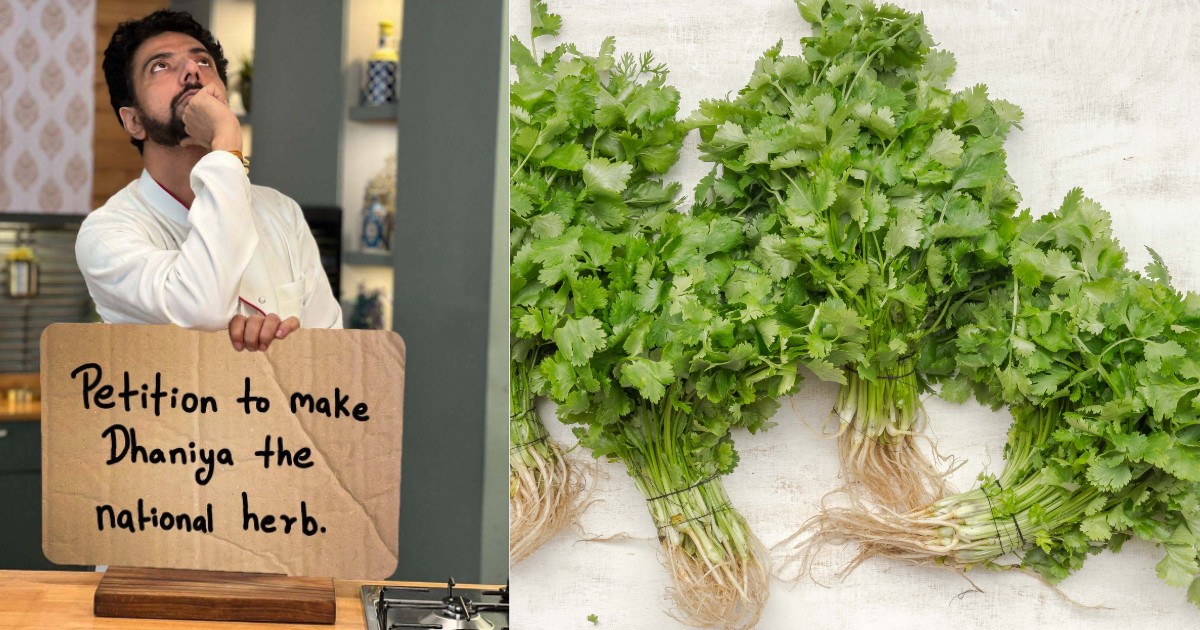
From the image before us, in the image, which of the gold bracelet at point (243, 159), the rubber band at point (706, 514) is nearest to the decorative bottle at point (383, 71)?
the gold bracelet at point (243, 159)

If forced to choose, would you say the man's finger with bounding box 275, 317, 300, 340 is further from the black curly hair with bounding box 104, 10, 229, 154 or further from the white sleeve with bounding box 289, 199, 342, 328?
the black curly hair with bounding box 104, 10, 229, 154

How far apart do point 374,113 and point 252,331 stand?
1.07ft

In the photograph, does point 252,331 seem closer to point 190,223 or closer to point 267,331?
point 267,331

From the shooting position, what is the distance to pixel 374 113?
111cm

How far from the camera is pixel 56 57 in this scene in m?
1.04

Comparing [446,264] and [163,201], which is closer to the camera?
[163,201]

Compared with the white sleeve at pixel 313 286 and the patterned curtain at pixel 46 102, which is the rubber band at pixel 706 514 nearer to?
the white sleeve at pixel 313 286

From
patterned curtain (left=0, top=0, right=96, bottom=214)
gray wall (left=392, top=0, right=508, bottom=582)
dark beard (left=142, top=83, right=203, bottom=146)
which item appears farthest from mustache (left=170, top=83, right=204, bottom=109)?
gray wall (left=392, top=0, right=508, bottom=582)

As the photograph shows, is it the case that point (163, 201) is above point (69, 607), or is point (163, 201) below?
above

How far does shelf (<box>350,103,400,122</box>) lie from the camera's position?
1107 mm

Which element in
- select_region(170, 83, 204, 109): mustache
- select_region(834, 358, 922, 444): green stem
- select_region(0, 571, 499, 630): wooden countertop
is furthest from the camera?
select_region(834, 358, 922, 444): green stem

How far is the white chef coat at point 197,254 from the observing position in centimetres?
96

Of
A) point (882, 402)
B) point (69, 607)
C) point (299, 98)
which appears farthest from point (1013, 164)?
point (69, 607)

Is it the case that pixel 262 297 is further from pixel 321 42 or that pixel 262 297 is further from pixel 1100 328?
pixel 1100 328
